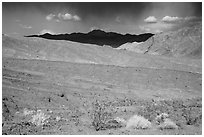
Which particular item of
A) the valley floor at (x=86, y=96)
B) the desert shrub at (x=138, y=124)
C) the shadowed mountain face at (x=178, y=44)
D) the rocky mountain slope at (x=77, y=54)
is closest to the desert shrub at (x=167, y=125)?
the valley floor at (x=86, y=96)

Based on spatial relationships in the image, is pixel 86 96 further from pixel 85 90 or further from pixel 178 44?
pixel 178 44

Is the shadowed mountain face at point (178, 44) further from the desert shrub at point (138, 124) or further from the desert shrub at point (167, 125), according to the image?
→ the desert shrub at point (138, 124)

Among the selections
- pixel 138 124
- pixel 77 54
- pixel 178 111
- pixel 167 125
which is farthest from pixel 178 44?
pixel 138 124

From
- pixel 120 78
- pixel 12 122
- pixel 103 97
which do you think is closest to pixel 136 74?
pixel 120 78

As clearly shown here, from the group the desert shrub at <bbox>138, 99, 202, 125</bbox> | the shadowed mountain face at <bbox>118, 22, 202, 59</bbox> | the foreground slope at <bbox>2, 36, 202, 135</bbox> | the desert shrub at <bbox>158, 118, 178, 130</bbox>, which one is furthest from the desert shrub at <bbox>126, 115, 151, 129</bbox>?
the shadowed mountain face at <bbox>118, 22, 202, 59</bbox>

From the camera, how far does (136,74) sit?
1908 cm

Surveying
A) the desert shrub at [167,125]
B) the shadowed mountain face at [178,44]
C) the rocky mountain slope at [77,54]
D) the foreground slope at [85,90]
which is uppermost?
the shadowed mountain face at [178,44]

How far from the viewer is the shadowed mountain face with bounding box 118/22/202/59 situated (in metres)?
41.9

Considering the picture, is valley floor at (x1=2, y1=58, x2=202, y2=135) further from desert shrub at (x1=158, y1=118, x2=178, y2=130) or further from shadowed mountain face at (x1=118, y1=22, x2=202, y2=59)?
shadowed mountain face at (x1=118, y1=22, x2=202, y2=59)

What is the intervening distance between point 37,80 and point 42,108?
16.4ft

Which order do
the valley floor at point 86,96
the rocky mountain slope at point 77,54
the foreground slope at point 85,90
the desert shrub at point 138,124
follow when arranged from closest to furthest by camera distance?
the desert shrub at point 138,124 → the valley floor at point 86,96 → the foreground slope at point 85,90 → the rocky mountain slope at point 77,54

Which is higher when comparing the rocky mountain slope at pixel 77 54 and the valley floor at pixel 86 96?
the rocky mountain slope at pixel 77 54

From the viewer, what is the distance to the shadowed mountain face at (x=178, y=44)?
41906 mm

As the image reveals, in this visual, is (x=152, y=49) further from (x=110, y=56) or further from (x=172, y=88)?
(x=172, y=88)
